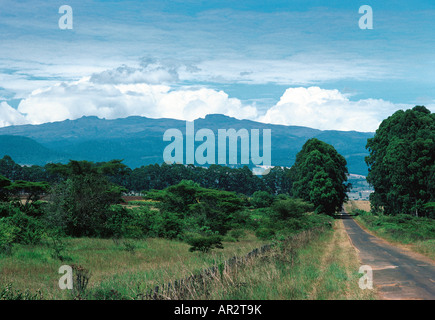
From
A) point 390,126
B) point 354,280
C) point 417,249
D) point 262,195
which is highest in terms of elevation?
point 390,126

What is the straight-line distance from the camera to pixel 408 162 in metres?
56.7

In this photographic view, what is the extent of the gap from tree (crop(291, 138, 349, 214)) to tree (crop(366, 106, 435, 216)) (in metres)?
12.7

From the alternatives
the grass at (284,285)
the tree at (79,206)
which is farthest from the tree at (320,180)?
the grass at (284,285)

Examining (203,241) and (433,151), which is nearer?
(203,241)

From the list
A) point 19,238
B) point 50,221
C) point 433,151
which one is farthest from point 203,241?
point 433,151

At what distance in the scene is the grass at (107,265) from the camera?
13375 millimetres

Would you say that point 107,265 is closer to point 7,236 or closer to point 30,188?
point 7,236

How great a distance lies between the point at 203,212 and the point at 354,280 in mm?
28051

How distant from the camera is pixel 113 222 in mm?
35969

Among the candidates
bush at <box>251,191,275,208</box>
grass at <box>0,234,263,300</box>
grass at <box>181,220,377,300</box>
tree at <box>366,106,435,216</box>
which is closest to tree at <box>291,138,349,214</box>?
tree at <box>366,106,435,216</box>
